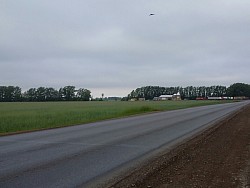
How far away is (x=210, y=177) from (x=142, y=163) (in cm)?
236

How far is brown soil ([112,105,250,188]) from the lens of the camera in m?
6.78

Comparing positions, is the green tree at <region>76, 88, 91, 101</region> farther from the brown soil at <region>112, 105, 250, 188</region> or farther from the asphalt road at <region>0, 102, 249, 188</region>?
the brown soil at <region>112, 105, 250, 188</region>

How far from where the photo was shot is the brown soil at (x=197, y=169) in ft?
22.2

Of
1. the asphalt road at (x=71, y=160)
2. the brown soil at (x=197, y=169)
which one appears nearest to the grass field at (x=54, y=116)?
the asphalt road at (x=71, y=160)

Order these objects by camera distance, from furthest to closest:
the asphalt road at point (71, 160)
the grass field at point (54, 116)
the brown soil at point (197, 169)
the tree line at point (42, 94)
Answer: the tree line at point (42, 94)
the grass field at point (54, 116)
the asphalt road at point (71, 160)
the brown soil at point (197, 169)

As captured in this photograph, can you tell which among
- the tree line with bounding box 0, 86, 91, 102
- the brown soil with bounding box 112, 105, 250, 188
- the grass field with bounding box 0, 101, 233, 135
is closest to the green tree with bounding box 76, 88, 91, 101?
the tree line with bounding box 0, 86, 91, 102

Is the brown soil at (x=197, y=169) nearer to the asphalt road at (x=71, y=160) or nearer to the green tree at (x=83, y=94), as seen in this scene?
the asphalt road at (x=71, y=160)

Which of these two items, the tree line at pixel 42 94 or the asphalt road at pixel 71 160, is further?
the tree line at pixel 42 94

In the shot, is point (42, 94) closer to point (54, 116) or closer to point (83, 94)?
point (83, 94)

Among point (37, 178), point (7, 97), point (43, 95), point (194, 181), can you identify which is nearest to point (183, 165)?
point (194, 181)

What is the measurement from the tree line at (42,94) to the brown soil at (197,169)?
152122 millimetres

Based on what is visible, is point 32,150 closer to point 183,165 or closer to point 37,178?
point 37,178

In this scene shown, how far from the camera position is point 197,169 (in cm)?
809

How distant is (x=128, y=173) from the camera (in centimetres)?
789
